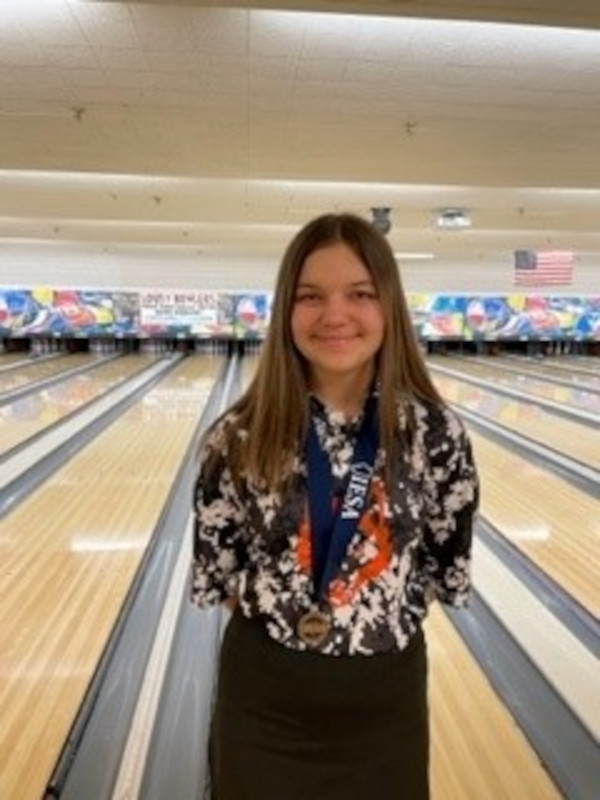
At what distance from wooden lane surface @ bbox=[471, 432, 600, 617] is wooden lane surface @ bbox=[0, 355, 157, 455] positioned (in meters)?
3.92

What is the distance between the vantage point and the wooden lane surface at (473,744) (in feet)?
6.84

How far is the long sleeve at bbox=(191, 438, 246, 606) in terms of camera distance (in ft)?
4.14

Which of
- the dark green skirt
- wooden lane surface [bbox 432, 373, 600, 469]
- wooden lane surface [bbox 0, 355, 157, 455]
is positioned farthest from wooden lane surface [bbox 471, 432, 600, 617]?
wooden lane surface [bbox 0, 355, 157, 455]

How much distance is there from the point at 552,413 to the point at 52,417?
5.53m

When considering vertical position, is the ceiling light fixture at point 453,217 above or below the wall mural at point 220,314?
above

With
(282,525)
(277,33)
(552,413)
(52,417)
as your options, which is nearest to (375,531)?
(282,525)

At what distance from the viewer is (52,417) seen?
7.62 meters

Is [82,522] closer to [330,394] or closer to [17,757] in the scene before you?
[17,757]

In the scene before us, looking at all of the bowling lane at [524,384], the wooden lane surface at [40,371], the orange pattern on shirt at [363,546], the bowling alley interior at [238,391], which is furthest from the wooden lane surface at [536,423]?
the wooden lane surface at [40,371]

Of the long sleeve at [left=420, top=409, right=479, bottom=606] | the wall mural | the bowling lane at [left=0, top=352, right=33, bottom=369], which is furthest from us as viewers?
the wall mural

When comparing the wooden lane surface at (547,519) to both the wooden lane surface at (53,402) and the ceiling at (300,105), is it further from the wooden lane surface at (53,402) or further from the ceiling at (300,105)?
the wooden lane surface at (53,402)

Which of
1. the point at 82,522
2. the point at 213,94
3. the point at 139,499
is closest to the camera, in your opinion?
the point at 213,94

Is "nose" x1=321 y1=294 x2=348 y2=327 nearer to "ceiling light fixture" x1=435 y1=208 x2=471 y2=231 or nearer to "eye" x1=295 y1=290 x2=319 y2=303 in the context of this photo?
"eye" x1=295 y1=290 x2=319 y2=303

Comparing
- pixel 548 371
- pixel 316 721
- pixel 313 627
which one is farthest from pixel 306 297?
pixel 548 371
